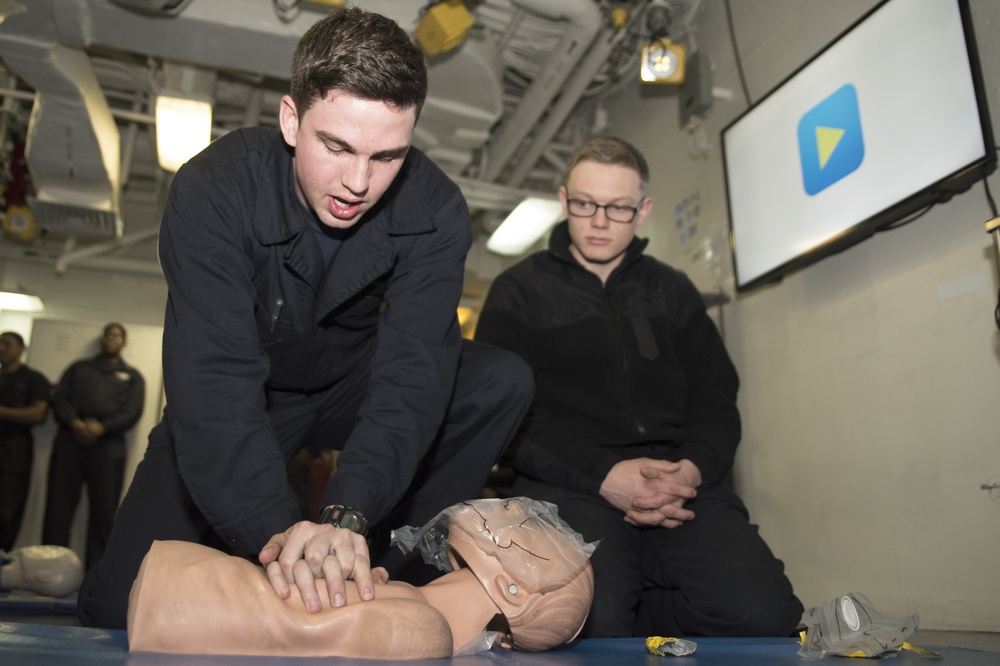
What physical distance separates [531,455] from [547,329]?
42cm

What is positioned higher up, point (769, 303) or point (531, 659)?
point (769, 303)

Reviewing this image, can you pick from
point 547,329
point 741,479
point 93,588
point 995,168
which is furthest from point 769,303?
point 93,588

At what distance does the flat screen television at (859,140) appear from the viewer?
96.2 inches

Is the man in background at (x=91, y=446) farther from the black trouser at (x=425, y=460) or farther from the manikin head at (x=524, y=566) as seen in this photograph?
the manikin head at (x=524, y=566)

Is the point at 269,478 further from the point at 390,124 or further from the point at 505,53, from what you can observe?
the point at 505,53

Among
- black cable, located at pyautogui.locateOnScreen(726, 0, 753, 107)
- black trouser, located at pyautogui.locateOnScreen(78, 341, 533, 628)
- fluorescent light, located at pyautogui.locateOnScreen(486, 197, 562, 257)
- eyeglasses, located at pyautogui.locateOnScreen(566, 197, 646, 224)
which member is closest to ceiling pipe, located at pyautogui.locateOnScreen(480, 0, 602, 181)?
fluorescent light, located at pyautogui.locateOnScreen(486, 197, 562, 257)

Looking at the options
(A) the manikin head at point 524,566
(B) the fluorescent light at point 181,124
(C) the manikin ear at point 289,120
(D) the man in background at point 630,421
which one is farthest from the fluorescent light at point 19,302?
(A) the manikin head at point 524,566

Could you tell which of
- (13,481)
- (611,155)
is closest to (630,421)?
(611,155)

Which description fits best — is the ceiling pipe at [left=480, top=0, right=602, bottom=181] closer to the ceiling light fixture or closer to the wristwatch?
the ceiling light fixture

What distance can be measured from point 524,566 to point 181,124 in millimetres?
3963

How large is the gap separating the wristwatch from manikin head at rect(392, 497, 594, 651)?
182 millimetres

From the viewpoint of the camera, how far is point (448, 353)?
1.65 metres

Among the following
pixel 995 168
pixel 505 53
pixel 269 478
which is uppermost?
pixel 505 53

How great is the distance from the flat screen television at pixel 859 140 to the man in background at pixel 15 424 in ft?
16.8
